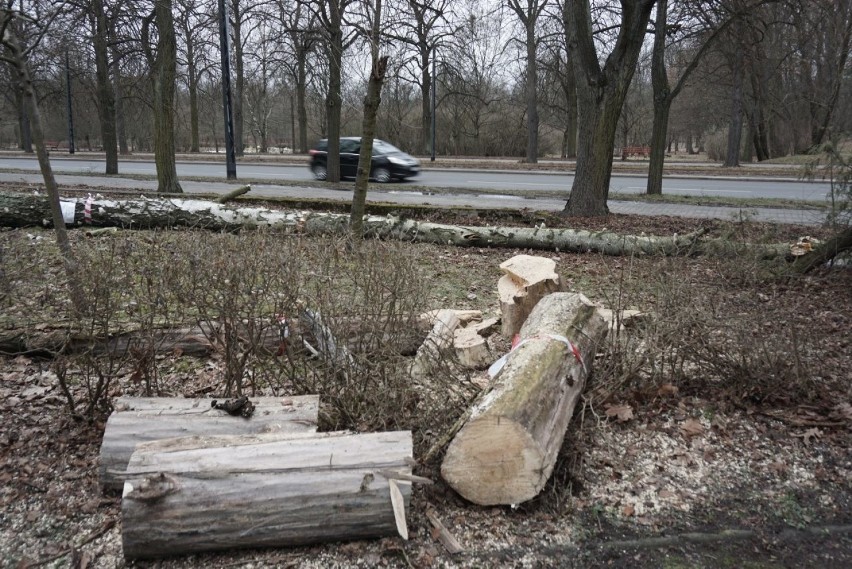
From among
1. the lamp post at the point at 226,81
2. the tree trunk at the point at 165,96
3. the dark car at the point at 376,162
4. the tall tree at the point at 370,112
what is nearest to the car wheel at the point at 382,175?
the dark car at the point at 376,162

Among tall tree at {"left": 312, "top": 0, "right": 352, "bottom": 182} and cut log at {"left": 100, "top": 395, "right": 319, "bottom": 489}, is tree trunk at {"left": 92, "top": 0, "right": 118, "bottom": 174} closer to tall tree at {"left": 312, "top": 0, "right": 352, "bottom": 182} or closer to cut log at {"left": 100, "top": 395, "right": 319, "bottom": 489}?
tall tree at {"left": 312, "top": 0, "right": 352, "bottom": 182}

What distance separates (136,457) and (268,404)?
770 millimetres

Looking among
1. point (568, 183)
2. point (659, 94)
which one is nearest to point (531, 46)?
point (568, 183)

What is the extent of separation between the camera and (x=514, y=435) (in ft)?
9.73

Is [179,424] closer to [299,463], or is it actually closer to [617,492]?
[299,463]

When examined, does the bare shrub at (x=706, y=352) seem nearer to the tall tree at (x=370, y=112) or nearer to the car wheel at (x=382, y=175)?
the tall tree at (x=370, y=112)

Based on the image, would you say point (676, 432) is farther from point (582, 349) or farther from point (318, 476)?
point (318, 476)

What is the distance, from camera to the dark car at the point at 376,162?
20547 millimetres

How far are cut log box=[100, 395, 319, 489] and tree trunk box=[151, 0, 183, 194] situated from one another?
1116 centimetres

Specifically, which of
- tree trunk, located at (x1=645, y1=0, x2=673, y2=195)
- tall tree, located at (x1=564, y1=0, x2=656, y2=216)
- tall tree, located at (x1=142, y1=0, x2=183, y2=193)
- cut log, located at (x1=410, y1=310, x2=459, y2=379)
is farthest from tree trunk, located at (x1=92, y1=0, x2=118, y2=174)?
cut log, located at (x1=410, y1=310, x2=459, y2=379)

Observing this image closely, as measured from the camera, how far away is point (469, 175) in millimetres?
24266

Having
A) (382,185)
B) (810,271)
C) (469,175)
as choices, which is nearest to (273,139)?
(469,175)

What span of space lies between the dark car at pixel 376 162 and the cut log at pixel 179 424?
17.1 meters

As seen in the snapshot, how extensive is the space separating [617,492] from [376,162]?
1828cm
